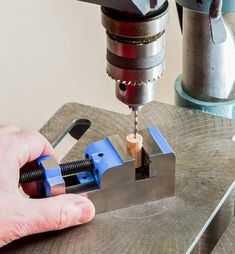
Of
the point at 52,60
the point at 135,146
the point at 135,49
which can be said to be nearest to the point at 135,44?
the point at 135,49

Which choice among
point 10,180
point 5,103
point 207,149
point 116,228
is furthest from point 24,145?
point 5,103

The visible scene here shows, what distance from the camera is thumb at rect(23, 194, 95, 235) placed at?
1055mm

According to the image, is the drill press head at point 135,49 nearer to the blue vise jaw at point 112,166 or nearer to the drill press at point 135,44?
the drill press at point 135,44

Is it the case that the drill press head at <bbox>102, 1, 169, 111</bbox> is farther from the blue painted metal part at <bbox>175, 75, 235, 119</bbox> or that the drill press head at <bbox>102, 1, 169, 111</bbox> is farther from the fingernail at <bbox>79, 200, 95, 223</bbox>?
the blue painted metal part at <bbox>175, 75, 235, 119</bbox>

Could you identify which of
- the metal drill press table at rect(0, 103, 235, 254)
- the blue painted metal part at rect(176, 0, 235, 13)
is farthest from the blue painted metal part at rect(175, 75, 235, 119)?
the blue painted metal part at rect(176, 0, 235, 13)

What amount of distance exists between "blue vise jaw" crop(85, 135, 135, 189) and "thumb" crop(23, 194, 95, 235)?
0.05 metres

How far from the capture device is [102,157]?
1.14 meters

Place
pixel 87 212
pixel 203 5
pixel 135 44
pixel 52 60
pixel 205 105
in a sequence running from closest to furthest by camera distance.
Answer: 1. pixel 135 44
2. pixel 87 212
3. pixel 203 5
4. pixel 205 105
5. pixel 52 60

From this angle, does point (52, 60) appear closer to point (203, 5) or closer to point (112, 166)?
point (203, 5)

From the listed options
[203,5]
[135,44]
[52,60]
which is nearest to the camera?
[135,44]

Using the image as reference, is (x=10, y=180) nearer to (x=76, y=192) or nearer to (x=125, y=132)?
(x=76, y=192)

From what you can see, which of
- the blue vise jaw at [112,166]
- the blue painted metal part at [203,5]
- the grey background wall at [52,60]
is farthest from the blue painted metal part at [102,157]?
the grey background wall at [52,60]

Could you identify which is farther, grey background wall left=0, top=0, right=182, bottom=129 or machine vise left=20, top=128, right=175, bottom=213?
grey background wall left=0, top=0, right=182, bottom=129

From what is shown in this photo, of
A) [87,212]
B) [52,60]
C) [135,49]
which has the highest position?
[135,49]
